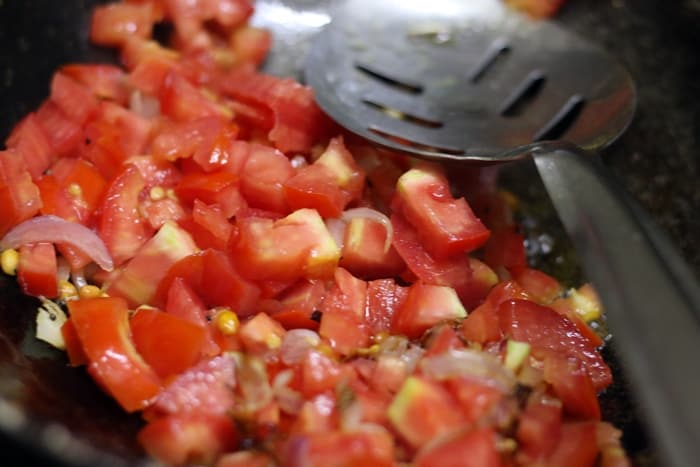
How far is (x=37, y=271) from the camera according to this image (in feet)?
4.20

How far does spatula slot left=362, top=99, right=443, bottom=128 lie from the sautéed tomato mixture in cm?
10

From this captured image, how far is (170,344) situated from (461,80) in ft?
2.95

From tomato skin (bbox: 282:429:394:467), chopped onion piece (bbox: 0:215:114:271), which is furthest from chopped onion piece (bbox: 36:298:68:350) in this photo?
tomato skin (bbox: 282:429:394:467)

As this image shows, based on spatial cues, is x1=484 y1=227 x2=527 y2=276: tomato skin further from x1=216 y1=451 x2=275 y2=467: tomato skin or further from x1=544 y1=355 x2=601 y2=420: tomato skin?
x1=216 y1=451 x2=275 y2=467: tomato skin

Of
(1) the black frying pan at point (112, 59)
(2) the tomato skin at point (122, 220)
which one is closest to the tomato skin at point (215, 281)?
(2) the tomato skin at point (122, 220)

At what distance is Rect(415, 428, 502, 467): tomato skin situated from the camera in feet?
3.17

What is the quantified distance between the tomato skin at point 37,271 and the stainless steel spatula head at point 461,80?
0.62 m

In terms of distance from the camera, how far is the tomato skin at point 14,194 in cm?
131

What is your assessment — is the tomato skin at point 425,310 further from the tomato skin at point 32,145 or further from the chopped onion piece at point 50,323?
the tomato skin at point 32,145

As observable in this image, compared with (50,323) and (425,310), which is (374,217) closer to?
(425,310)

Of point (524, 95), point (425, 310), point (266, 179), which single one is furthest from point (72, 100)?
point (524, 95)

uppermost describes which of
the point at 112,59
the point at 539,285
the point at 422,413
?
the point at 112,59

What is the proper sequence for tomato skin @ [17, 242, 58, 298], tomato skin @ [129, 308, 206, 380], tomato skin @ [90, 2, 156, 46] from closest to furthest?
tomato skin @ [129, 308, 206, 380], tomato skin @ [17, 242, 58, 298], tomato skin @ [90, 2, 156, 46]

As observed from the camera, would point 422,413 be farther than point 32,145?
No
